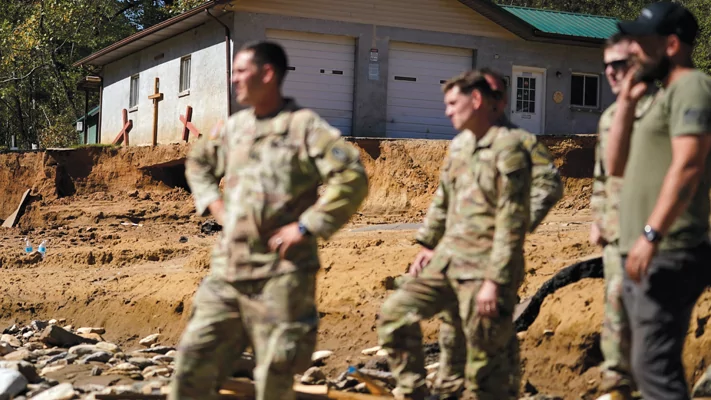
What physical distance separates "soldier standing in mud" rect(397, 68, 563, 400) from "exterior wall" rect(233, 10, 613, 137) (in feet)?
61.1

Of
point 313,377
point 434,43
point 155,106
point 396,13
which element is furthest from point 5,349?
point 434,43

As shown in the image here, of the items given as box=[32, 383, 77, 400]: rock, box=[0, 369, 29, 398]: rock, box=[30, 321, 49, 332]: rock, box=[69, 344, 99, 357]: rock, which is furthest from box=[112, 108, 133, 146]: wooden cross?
box=[32, 383, 77, 400]: rock

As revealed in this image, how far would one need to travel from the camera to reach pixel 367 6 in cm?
2552

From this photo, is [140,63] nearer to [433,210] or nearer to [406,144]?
[406,144]

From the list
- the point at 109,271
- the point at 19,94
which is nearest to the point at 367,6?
the point at 109,271

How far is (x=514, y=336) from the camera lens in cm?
618

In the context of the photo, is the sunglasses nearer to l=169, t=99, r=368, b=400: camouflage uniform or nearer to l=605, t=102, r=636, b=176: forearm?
l=605, t=102, r=636, b=176: forearm

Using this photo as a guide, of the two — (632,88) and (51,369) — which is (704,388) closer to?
(632,88)

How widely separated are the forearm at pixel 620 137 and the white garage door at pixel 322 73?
1988 centimetres

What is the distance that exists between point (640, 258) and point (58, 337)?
868cm

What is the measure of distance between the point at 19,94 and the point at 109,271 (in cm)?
3093

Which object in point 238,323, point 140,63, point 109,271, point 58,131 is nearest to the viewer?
point 238,323

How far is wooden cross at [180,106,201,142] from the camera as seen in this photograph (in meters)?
26.0

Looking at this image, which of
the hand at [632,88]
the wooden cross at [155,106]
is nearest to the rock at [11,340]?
the hand at [632,88]
